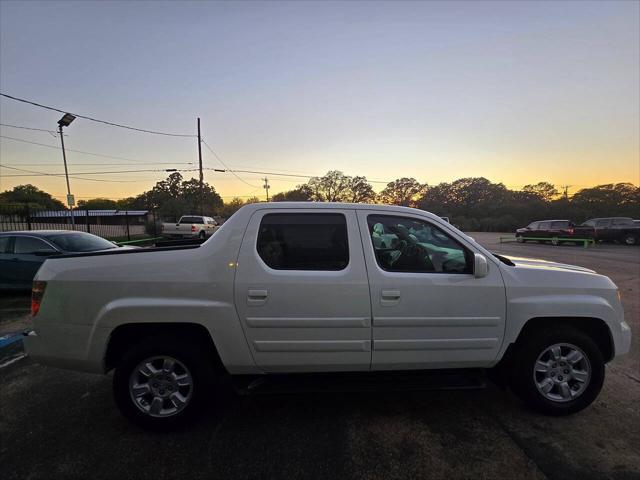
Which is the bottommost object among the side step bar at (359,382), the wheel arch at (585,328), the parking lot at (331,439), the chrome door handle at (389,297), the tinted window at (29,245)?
the parking lot at (331,439)

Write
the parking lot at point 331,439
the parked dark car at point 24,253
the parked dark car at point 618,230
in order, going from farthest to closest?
1. the parked dark car at point 618,230
2. the parked dark car at point 24,253
3. the parking lot at point 331,439

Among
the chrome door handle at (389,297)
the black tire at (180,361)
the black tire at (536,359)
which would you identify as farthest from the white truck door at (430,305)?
the black tire at (180,361)

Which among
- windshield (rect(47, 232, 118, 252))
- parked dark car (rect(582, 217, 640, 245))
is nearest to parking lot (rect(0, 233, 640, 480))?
windshield (rect(47, 232, 118, 252))

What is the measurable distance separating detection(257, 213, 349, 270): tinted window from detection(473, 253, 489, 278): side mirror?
1.06 metres

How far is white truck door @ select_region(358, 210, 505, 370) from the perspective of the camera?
2.98 meters

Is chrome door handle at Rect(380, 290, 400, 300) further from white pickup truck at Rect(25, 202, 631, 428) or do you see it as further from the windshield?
the windshield

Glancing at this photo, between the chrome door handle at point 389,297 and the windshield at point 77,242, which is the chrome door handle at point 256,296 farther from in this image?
the windshield at point 77,242

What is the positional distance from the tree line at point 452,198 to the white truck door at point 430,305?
24850 mm

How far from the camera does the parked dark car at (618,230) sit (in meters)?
23.3

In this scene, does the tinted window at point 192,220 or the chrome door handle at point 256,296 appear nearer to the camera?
the chrome door handle at point 256,296

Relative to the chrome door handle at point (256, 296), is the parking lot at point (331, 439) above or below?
below

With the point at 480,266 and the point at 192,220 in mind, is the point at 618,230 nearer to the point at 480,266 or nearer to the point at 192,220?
the point at 480,266

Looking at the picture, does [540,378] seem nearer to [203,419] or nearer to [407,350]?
[407,350]

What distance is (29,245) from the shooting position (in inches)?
311
